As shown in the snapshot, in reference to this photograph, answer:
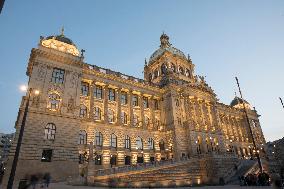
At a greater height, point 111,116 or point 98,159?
point 111,116

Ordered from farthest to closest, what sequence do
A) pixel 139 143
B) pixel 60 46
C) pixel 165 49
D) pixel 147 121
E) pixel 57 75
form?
pixel 165 49, pixel 147 121, pixel 139 143, pixel 60 46, pixel 57 75

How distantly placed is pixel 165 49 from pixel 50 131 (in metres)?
40.0

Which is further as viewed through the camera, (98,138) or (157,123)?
(157,123)

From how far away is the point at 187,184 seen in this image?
108ft

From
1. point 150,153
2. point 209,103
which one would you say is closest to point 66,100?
point 150,153

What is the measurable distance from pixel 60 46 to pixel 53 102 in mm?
11089

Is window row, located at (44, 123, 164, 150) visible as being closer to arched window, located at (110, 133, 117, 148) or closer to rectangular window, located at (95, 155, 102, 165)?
arched window, located at (110, 133, 117, 148)

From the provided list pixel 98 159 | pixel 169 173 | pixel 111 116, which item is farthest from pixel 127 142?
pixel 169 173

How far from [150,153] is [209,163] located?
37.0ft

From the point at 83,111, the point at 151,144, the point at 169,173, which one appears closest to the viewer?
the point at 169,173

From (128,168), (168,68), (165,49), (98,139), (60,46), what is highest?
(165,49)

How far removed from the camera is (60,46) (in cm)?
4222

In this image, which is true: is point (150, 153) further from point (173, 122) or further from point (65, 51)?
point (65, 51)

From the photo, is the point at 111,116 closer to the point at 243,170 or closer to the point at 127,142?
the point at 127,142
